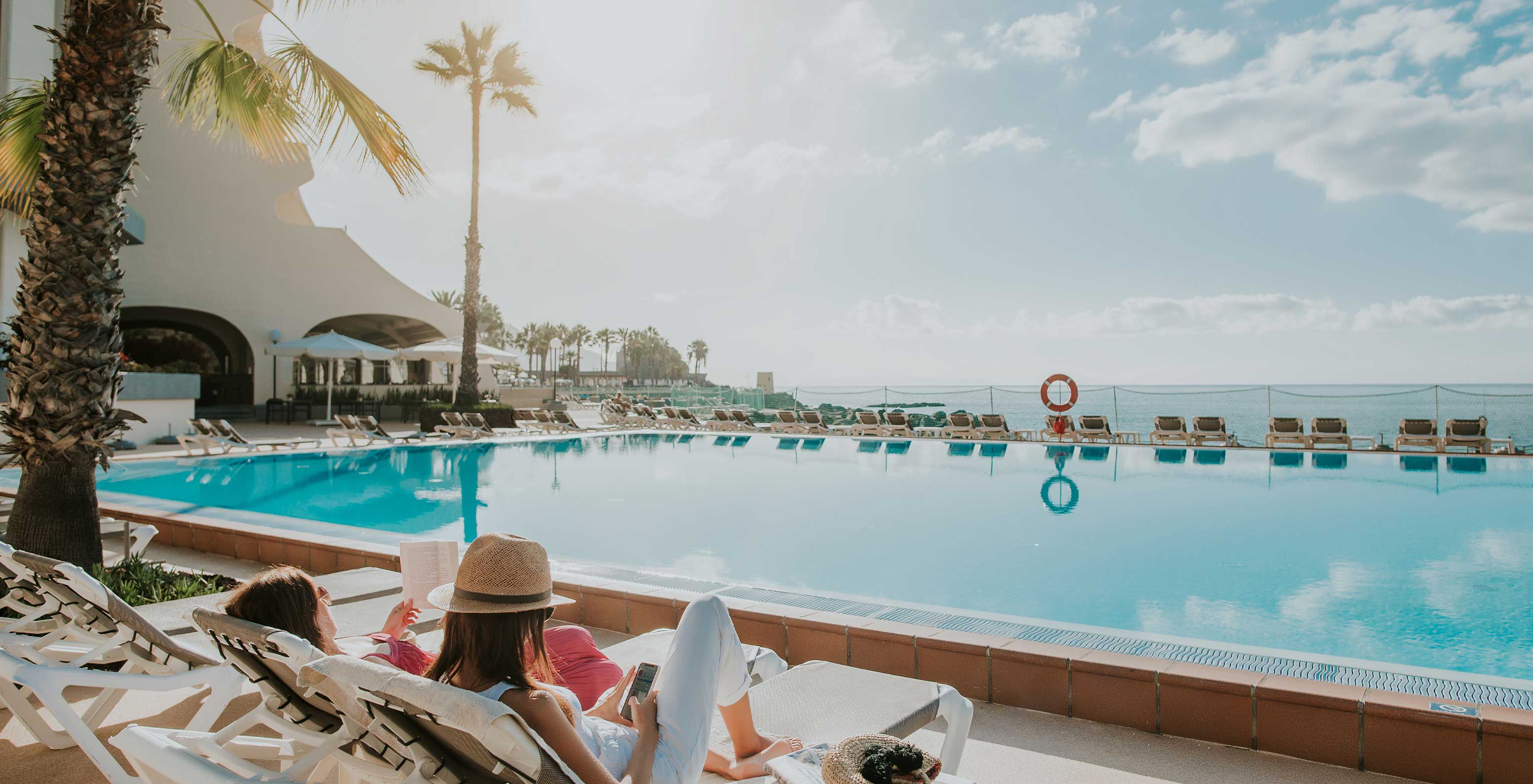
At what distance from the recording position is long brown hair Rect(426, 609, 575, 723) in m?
1.64

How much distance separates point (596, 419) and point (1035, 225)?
1861cm

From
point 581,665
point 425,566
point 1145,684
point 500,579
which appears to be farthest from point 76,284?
point 1145,684

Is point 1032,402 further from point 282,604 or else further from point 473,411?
point 282,604

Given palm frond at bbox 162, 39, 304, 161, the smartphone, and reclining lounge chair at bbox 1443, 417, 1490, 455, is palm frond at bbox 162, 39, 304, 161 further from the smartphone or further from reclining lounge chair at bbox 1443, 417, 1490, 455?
reclining lounge chair at bbox 1443, 417, 1490, 455

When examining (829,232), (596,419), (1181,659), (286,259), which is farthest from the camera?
(829,232)

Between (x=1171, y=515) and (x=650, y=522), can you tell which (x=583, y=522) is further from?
(x=1171, y=515)

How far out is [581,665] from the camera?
227 cm

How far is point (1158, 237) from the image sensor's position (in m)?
33.1

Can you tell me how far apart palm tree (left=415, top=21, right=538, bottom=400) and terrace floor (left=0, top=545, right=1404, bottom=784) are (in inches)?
677

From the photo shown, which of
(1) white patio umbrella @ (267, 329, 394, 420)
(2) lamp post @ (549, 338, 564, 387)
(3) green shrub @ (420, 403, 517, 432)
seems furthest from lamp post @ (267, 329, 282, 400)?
(2) lamp post @ (549, 338, 564, 387)

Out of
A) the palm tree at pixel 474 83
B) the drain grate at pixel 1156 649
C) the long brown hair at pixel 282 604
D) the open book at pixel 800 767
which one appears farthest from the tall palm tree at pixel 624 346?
the open book at pixel 800 767

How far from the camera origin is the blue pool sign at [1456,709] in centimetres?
248

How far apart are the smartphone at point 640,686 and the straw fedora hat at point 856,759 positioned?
18.5 inches

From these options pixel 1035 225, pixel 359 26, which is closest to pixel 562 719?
pixel 359 26
